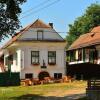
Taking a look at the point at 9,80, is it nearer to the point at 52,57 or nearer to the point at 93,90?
the point at 52,57

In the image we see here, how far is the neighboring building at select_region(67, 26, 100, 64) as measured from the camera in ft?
222

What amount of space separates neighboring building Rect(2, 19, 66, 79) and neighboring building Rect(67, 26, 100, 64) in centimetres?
389

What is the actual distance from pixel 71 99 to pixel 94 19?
60580 millimetres

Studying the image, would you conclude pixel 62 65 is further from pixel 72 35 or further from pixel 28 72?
pixel 72 35

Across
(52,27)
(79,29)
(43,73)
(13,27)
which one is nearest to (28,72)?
(43,73)

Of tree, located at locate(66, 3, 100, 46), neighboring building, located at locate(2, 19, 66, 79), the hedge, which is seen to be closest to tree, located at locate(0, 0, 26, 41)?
the hedge

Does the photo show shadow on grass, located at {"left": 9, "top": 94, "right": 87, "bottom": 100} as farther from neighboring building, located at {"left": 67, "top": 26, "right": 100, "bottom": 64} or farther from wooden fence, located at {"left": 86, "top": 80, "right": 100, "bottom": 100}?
neighboring building, located at {"left": 67, "top": 26, "right": 100, "bottom": 64}

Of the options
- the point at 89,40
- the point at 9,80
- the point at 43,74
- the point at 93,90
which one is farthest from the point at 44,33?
the point at 93,90

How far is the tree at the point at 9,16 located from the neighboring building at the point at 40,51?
27289mm

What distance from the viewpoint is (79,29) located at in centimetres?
9969

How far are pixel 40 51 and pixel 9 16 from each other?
29028 millimetres

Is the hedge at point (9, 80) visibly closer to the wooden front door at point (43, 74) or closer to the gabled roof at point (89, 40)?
the wooden front door at point (43, 74)

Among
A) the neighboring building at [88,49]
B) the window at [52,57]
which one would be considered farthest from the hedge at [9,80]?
the neighboring building at [88,49]

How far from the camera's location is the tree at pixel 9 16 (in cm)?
3791
